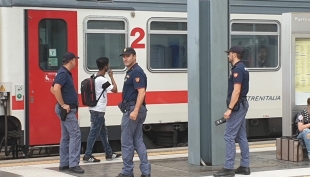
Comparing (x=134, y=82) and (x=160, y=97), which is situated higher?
(x=134, y=82)

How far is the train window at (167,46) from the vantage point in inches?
521

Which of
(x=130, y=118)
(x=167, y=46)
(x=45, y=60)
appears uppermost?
(x=167, y=46)

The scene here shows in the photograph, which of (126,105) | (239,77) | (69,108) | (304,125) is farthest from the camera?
(304,125)

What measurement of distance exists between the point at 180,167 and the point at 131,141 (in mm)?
1450

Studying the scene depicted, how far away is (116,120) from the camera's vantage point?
42.2 ft

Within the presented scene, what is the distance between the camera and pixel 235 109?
30.9 feet

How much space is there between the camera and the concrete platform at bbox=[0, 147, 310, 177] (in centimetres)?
972

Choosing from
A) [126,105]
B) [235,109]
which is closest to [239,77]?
[235,109]

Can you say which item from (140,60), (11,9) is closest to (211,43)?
(140,60)

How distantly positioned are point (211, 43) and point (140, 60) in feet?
9.92

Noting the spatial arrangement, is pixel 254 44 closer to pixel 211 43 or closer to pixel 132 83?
pixel 211 43

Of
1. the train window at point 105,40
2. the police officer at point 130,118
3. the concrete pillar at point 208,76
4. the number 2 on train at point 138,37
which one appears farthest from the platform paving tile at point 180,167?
the number 2 on train at point 138,37

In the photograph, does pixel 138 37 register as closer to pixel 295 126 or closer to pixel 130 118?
pixel 295 126

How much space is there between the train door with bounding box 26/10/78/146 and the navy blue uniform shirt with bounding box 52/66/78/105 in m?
2.41
